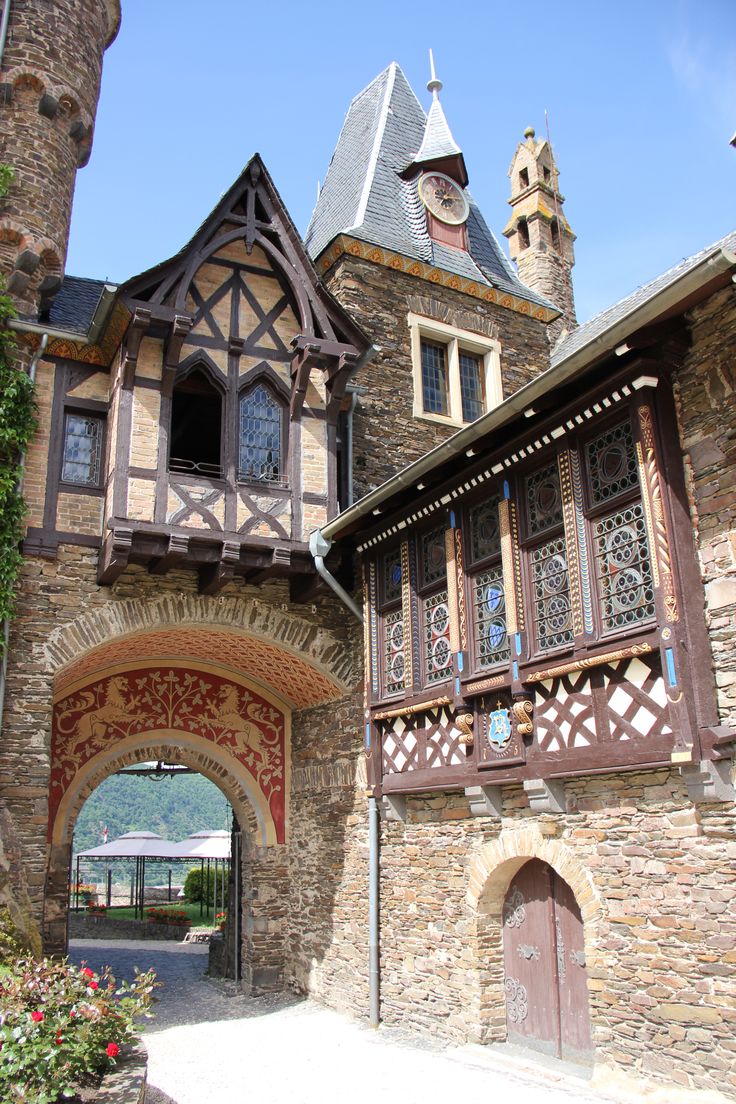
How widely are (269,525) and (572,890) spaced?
5.01m

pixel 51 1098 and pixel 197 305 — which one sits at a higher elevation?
pixel 197 305

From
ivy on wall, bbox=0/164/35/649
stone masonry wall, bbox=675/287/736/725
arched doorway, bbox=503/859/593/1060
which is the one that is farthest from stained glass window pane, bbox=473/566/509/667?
ivy on wall, bbox=0/164/35/649

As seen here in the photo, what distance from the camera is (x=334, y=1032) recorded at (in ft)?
33.5

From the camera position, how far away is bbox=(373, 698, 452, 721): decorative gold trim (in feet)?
30.6

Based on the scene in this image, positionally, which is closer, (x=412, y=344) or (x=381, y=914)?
(x=381, y=914)

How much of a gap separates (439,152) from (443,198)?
0.72m

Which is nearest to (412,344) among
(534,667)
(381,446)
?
(381,446)

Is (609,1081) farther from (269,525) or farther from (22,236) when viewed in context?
(22,236)

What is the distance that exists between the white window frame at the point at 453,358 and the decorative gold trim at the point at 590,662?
6.23 metres

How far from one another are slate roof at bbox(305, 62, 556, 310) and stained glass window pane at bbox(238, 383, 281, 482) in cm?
349

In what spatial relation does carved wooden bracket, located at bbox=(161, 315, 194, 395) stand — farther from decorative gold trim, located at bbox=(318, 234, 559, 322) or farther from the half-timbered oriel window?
decorative gold trim, located at bbox=(318, 234, 559, 322)

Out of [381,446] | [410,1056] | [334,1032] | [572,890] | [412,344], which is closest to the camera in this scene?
[572,890]

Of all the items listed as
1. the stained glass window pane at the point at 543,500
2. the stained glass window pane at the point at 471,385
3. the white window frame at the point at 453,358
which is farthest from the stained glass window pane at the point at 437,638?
the stained glass window pane at the point at 471,385

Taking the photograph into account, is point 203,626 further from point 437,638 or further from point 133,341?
point 133,341
